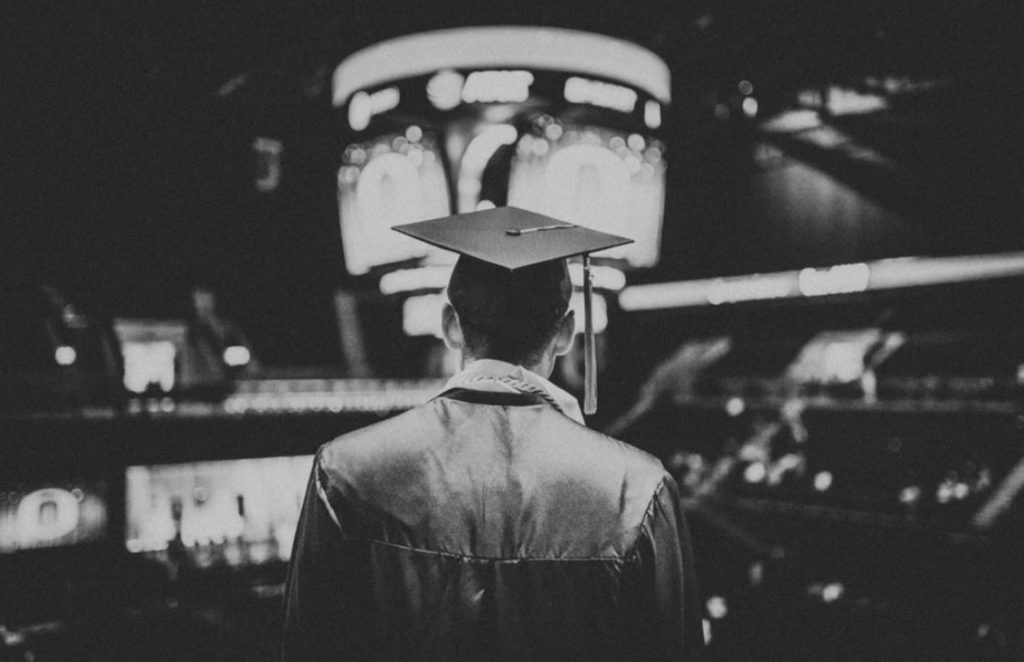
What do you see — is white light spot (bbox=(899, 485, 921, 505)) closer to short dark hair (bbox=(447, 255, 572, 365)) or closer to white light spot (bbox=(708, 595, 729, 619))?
white light spot (bbox=(708, 595, 729, 619))

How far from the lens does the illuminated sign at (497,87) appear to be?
3.16 m

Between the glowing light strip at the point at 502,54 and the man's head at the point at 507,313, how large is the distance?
1.76 metres

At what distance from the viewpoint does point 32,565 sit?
167 inches

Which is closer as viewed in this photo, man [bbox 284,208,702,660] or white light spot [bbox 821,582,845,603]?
man [bbox 284,208,702,660]

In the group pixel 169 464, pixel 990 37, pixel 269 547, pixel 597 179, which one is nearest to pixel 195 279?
pixel 169 464

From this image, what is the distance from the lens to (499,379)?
153 centimetres

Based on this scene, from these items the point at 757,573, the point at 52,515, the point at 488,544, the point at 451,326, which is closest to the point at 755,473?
the point at 757,573

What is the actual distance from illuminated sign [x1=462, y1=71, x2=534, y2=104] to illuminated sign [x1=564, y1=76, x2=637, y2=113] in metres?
0.17

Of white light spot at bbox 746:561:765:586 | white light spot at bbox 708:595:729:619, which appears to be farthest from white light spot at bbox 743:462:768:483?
white light spot at bbox 708:595:729:619

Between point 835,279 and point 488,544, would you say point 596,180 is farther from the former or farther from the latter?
point 835,279

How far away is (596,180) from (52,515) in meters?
3.45

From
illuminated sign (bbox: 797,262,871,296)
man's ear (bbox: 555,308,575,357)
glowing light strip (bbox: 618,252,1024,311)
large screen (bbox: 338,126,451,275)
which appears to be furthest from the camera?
illuminated sign (bbox: 797,262,871,296)

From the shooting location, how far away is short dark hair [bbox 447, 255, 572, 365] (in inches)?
61.1

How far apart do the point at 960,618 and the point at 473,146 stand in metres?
3.42
